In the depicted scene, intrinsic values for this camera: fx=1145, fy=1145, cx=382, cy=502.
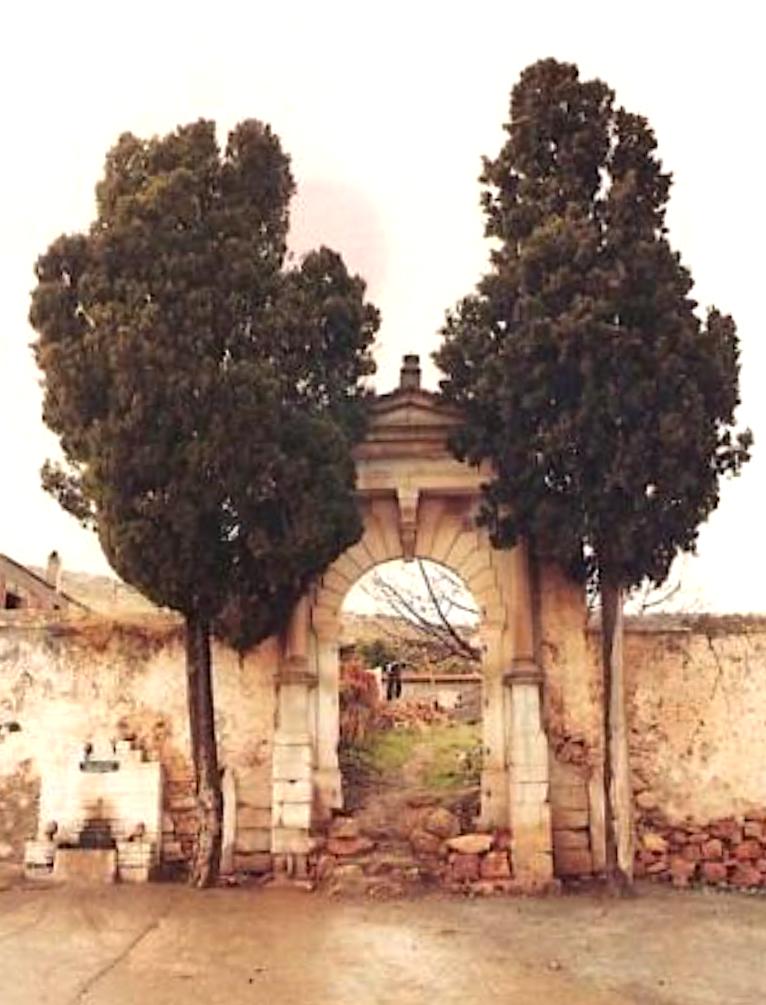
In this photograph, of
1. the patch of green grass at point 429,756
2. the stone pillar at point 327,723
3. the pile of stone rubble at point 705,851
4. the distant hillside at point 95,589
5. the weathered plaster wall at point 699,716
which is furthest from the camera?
the distant hillside at point 95,589

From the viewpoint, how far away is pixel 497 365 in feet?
41.6

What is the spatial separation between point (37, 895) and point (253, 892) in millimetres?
2167

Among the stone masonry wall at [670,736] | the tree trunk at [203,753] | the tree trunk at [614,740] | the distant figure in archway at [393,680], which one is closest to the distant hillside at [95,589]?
the distant figure in archway at [393,680]

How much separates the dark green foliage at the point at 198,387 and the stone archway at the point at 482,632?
34.3 inches

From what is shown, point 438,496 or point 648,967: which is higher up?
point 438,496

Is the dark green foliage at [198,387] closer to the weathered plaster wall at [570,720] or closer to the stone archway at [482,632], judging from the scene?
the stone archway at [482,632]

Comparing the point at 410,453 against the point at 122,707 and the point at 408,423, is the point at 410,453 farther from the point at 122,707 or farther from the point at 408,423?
the point at 122,707

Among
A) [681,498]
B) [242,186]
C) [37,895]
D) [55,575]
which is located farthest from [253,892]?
[55,575]

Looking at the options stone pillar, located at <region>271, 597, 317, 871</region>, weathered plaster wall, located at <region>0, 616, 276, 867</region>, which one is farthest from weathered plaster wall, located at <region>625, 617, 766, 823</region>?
weathered plaster wall, located at <region>0, 616, 276, 867</region>

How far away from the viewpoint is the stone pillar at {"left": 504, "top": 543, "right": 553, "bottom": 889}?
1230cm

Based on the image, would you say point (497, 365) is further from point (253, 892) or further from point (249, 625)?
point (253, 892)

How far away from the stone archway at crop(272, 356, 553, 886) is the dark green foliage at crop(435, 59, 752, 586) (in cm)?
72

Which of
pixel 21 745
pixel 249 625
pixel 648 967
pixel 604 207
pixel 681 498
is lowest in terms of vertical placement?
pixel 648 967

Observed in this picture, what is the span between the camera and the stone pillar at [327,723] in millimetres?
13156
